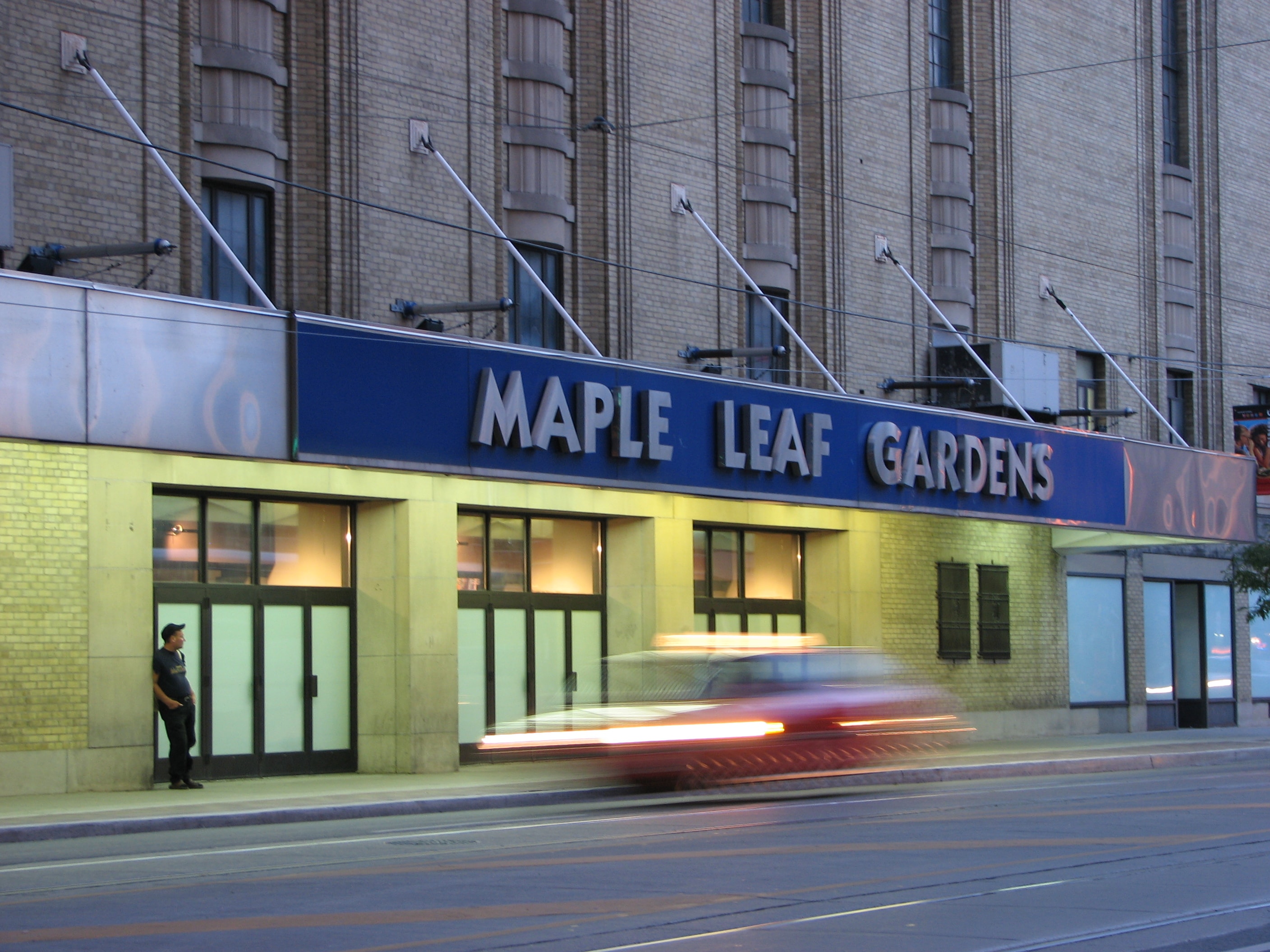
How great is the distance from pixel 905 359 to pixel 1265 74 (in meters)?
15.9

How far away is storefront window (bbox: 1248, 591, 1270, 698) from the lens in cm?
3600

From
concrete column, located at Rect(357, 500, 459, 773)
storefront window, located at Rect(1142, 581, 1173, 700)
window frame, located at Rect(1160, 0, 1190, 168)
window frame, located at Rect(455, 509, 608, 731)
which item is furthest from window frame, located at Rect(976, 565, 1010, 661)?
window frame, located at Rect(1160, 0, 1190, 168)

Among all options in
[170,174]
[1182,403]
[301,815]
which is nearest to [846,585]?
[1182,403]

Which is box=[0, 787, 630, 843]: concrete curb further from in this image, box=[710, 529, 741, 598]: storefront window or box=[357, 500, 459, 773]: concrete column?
box=[710, 529, 741, 598]: storefront window

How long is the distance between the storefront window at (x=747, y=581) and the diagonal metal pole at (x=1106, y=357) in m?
7.65

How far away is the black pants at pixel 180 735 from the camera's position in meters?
17.8

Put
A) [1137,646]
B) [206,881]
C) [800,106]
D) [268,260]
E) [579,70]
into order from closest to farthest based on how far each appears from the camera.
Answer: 1. [206,881]
2. [268,260]
3. [579,70]
4. [800,106]
5. [1137,646]

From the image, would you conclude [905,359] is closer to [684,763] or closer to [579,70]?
[579,70]

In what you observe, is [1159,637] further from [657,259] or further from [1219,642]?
[657,259]

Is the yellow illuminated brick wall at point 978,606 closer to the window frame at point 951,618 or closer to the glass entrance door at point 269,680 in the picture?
the window frame at point 951,618

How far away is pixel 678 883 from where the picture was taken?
10.5 meters

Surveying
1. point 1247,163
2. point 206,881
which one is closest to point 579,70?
point 206,881

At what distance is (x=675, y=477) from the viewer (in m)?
22.2

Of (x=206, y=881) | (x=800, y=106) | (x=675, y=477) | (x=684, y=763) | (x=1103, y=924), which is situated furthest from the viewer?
(x=800, y=106)
